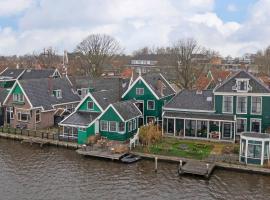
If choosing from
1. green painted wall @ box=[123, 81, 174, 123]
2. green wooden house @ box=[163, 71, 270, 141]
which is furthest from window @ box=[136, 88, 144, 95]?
green wooden house @ box=[163, 71, 270, 141]

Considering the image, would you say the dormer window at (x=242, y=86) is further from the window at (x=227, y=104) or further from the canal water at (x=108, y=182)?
the canal water at (x=108, y=182)

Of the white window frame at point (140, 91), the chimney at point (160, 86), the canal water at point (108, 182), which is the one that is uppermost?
the chimney at point (160, 86)

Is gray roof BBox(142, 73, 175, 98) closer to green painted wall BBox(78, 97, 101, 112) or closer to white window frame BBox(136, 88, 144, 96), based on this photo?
white window frame BBox(136, 88, 144, 96)

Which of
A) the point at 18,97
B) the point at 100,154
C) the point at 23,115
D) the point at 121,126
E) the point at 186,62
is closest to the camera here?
the point at 100,154

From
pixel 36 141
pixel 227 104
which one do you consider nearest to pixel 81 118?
pixel 36 141

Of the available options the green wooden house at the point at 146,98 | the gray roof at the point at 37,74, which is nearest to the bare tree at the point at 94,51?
the gray roof at the point at 37,74

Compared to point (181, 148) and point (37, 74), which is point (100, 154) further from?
point (37, 74)
